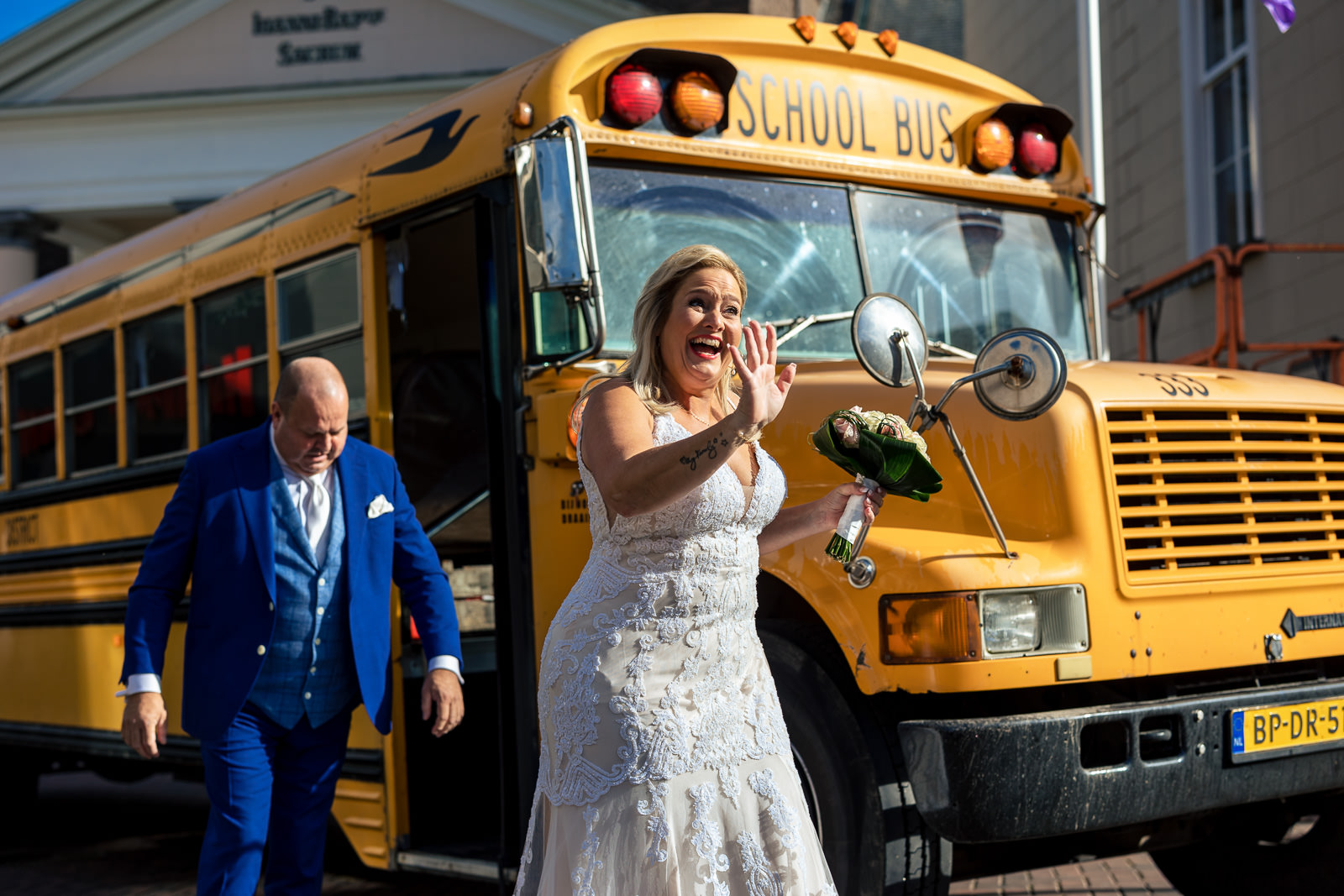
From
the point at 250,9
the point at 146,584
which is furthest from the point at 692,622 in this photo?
the point at 250,9

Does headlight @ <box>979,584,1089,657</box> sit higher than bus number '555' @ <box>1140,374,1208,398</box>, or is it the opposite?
bus number '555' @ <box>1140,374,1208,398</box>

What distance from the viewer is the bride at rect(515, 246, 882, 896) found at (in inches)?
90.7

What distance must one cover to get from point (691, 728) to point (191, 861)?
4.26 m

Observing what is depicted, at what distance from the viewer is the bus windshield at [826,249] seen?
371 cm

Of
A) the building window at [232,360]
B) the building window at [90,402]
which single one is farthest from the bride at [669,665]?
the building window at [90,402]

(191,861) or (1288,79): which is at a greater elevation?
(1288,79)

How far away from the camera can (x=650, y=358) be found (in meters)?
2.46

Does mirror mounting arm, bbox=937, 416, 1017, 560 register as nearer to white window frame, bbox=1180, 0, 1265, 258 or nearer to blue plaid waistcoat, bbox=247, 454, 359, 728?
blue plaid waistcoat, bbox=247, 454, 359, 728

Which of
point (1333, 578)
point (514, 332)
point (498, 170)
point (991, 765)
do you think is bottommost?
point (991, 765)

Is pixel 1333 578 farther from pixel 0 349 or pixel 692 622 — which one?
pixel 0 349

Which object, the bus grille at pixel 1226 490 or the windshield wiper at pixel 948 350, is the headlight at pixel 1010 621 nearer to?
the bus grille at pixel 1226 490

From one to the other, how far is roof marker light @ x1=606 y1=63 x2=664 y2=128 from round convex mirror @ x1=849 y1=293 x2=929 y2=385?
1.08 metres

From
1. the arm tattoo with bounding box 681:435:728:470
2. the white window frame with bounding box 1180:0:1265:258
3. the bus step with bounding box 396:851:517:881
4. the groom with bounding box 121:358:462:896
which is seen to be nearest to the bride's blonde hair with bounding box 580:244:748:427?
the arm tattoo with bounding box 681:435:728:470

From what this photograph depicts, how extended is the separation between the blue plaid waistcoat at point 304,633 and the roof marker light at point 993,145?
7.36 feet
